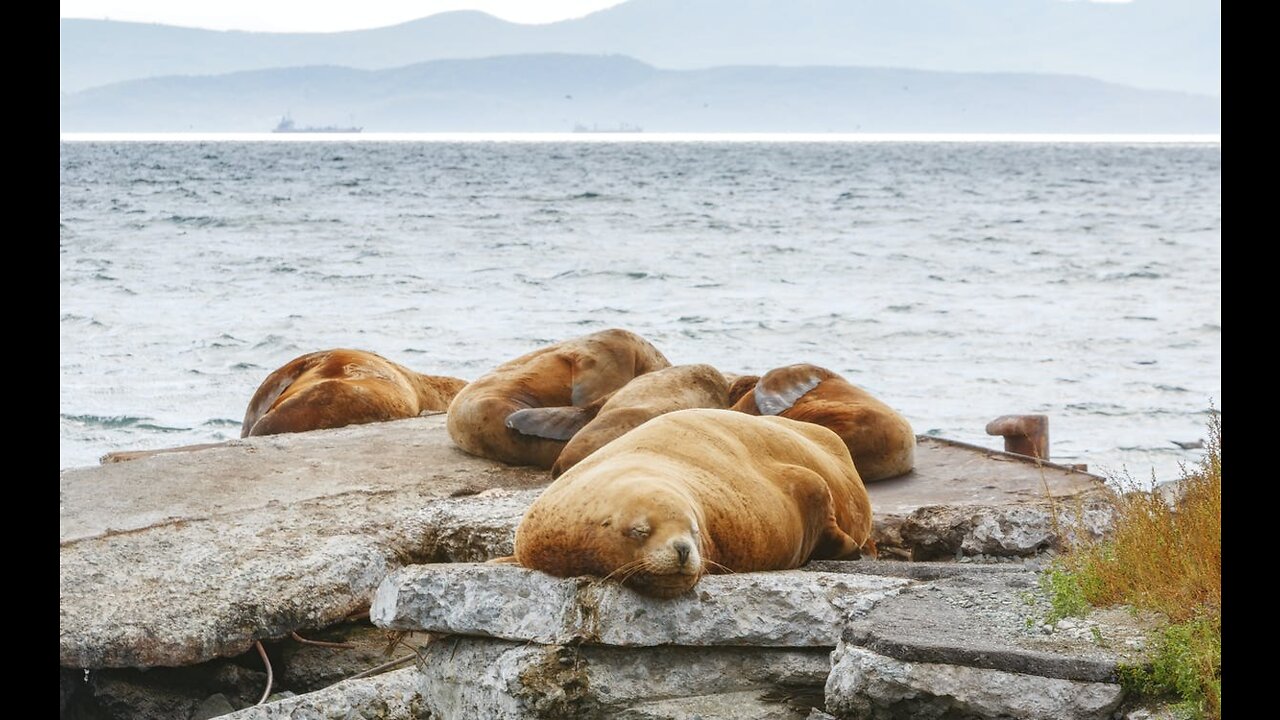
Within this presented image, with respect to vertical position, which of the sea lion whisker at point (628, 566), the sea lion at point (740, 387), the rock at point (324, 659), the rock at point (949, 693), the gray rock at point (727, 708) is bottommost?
the rock at point (324, 659)

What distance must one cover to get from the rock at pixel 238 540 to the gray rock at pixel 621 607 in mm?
1200

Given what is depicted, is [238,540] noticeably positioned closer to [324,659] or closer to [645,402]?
[324,659]

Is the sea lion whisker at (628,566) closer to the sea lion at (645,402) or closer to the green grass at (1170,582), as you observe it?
the green grass at (1170,582)

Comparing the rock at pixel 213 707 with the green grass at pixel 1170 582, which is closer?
the green grass at pixel 1170 582

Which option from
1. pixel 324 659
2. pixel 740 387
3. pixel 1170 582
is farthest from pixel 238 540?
pixel 1170 582

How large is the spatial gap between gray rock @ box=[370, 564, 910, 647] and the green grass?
663 millimetres

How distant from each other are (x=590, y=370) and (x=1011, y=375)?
1219 centimetres

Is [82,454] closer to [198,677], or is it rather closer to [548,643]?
[198,677]

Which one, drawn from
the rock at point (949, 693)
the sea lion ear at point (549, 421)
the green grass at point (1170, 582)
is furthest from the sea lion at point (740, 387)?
the rock at point (949, 693)

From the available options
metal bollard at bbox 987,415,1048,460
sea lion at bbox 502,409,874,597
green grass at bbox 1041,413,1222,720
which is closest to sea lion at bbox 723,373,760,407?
metal bollard at bbox 987,415,1048,460

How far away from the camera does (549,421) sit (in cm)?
854

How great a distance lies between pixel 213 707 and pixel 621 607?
2250 mm

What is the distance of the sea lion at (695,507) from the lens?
16.0 ft
